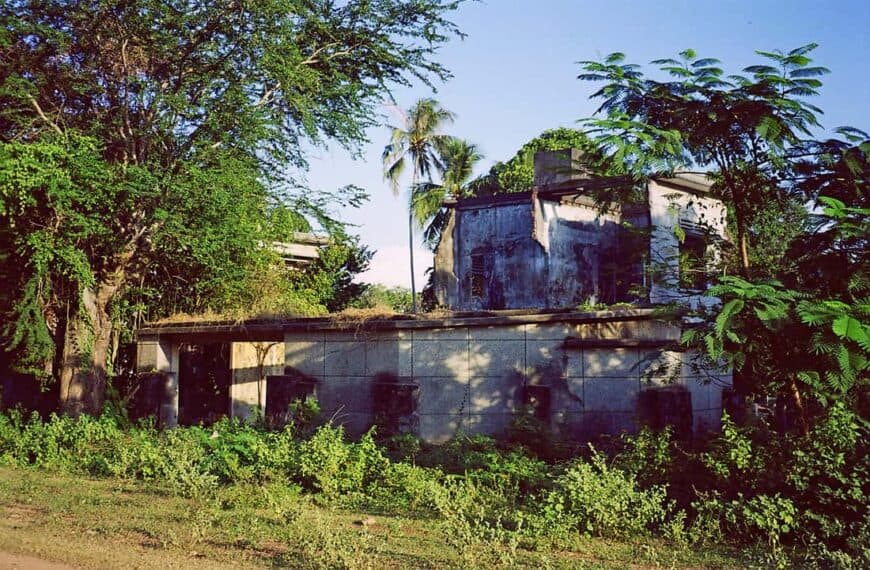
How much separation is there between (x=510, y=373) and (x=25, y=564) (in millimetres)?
9072

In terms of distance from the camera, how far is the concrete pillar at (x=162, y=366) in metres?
20.8

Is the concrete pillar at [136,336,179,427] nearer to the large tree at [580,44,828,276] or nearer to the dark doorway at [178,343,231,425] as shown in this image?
the dark doorway at [178,343,231,425]

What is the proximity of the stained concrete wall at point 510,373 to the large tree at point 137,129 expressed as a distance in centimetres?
459

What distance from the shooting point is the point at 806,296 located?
371 inches

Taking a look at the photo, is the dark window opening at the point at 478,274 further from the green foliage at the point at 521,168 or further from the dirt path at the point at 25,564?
the dirt path at the point at 25,564

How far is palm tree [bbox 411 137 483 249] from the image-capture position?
134 feet

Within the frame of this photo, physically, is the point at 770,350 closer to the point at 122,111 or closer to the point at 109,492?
the point at 109,492

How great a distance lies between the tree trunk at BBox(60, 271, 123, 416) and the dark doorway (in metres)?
5.12

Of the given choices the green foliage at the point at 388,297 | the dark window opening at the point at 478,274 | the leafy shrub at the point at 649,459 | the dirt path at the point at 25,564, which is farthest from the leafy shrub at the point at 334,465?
the green foliage at the point at 388,297

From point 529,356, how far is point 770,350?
599 centimetres

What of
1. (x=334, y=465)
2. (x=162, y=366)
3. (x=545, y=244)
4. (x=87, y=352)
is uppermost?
(x=545, y=244)

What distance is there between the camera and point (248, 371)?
24469 mm

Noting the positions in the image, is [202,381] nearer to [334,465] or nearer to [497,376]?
[497,376]

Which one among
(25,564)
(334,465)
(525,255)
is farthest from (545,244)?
(25,564)
